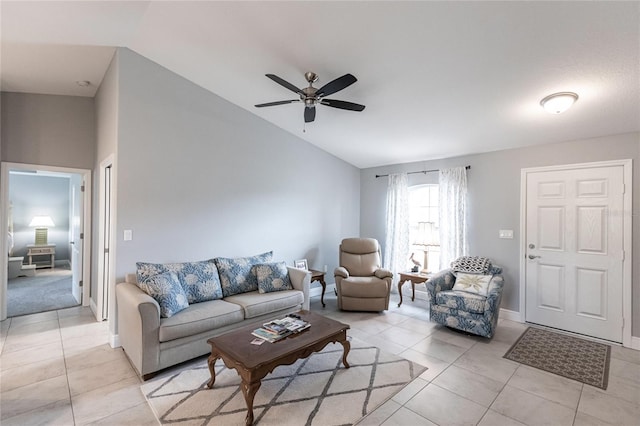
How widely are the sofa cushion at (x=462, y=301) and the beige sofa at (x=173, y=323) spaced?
2016 mm

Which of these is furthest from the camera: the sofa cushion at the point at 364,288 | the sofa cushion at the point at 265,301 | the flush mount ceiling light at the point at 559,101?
the sofa cushion at the point at 364,288

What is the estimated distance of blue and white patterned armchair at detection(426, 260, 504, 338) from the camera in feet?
11.0

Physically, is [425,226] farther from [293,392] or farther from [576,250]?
[293,392]

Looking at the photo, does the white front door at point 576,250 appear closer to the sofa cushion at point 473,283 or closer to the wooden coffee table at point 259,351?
the sofa cushion at point 473,283

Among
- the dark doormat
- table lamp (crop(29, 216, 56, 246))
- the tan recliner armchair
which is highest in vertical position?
table lamp (crop(29, 216, 56, 246))

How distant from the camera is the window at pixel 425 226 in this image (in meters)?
4.72

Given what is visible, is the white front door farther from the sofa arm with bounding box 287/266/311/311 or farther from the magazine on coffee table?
the magazine on coffee table

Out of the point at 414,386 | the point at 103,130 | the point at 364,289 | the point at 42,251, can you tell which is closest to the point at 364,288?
the point at 364,289

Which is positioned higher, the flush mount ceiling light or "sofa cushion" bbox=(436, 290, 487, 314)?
the flush mount ceiling light

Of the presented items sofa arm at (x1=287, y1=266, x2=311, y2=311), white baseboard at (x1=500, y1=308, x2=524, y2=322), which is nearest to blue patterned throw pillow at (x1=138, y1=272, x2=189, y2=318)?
sofa arm at (x1=287, y1=266, x2=311, y2=311)

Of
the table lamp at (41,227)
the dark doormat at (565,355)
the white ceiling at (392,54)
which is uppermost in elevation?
the white ceiling at (392,54)

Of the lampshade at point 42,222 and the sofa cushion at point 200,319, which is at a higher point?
the lampshade at point 42,222

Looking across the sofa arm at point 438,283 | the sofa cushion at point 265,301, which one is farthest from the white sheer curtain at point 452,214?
the sofa cushion at point 265,301

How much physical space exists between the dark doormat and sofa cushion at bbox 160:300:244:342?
9.50 feet
